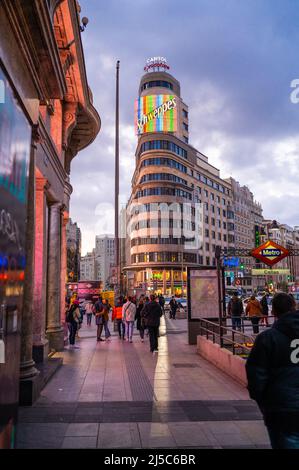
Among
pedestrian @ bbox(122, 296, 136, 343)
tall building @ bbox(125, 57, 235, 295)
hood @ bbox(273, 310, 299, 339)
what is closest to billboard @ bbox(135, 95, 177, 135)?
tall building @ bbox(125, 57, 235, 295)

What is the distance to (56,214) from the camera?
45.2ft

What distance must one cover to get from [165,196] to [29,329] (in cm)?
7305

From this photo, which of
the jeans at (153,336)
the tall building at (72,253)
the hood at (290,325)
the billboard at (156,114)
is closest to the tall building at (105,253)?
the tall building at (72,253)

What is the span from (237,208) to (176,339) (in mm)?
103109

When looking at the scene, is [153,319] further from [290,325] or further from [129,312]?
[290,325]

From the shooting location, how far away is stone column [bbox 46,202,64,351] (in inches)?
540

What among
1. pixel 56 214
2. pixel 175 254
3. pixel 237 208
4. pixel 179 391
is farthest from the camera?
pixel 237 208

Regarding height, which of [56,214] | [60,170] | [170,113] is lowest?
[56,214]

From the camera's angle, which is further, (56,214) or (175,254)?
(175,254)

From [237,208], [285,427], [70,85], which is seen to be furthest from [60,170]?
[237,208]

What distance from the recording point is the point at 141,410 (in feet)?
22.7

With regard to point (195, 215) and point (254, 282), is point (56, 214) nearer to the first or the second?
point (195, 215)

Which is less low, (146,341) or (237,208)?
(237,208)
